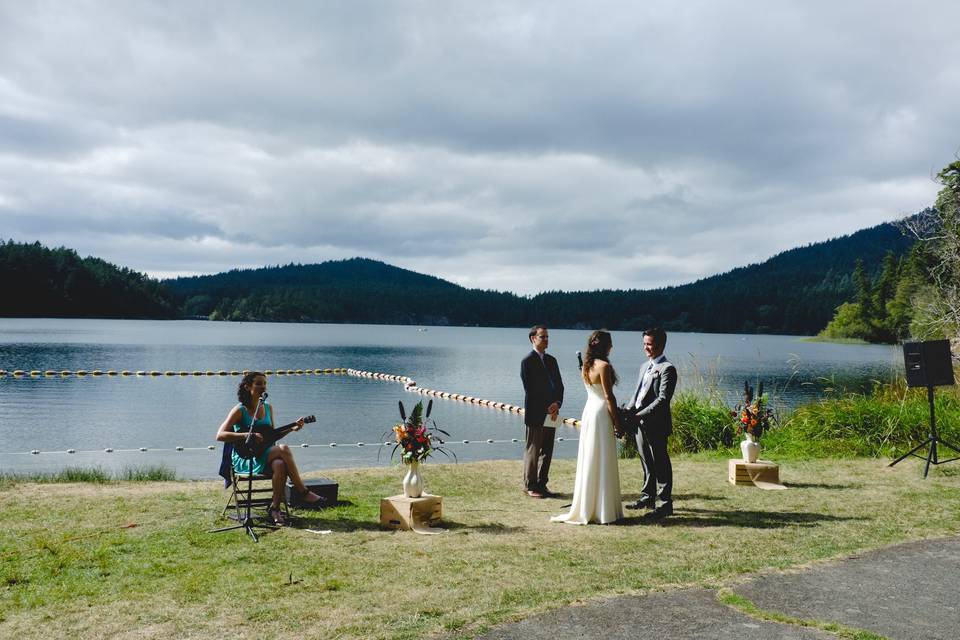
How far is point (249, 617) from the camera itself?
4.99m

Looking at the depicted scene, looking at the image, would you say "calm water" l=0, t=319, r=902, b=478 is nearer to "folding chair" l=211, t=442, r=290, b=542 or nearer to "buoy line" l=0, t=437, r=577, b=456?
"buoy line" l=0, t=437, r=577, b=456

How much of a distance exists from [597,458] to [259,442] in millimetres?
3501

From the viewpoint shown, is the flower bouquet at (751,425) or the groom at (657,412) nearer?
the groom at (657,412)

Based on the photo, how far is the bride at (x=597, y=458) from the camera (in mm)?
7965

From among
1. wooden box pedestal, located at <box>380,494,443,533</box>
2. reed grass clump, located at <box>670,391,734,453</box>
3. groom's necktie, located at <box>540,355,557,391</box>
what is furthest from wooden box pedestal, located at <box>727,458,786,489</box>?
wooden box pedestal, located at <box>380,494,443,533</box>

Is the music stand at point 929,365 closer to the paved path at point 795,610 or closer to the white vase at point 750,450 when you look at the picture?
the white vase at point 750,450

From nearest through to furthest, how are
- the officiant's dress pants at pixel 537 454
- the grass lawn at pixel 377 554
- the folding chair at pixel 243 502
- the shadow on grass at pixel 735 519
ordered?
the grass lawn at pixel 377 554
the folding chair at pixel 243 502
the shadow on grass at pixel 735 519
the officiant's dress pants at pixel 537 454

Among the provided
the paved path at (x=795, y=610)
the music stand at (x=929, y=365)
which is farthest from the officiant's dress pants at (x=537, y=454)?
the music stand at (x=929, y=365)

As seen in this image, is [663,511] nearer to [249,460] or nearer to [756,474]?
[756,474]

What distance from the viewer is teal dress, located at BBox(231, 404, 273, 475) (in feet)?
26.2

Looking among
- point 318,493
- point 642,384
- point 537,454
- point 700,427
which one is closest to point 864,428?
point 700,427

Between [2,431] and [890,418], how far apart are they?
870 inches

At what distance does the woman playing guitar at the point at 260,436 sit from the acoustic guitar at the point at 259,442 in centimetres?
4

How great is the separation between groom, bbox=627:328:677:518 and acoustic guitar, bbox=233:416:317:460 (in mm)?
3604
